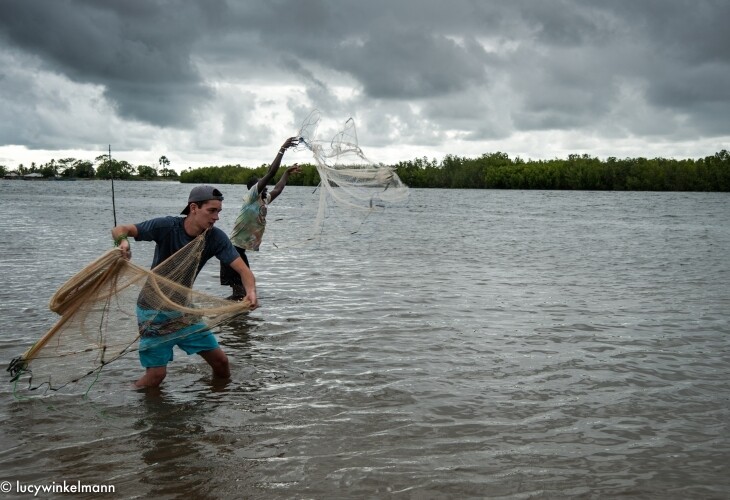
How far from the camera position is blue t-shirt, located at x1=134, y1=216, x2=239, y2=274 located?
5727 mm

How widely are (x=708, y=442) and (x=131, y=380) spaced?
542 centimetres

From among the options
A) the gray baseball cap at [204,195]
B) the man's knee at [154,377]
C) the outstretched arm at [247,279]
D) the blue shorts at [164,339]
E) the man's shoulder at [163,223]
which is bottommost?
the man's knee at [154,377]

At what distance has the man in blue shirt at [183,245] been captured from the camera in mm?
5672

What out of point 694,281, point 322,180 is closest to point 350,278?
point 322,180

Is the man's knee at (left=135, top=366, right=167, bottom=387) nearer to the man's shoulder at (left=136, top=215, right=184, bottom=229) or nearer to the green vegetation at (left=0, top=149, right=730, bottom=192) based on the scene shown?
the man's shoulder at (left=136, top=215, right=184, bottom=229)

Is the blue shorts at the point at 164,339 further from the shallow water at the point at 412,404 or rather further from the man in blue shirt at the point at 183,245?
the shallow water at the point at 412,404

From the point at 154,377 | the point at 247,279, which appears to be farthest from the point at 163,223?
the point at 154,377

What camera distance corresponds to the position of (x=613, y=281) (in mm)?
14508

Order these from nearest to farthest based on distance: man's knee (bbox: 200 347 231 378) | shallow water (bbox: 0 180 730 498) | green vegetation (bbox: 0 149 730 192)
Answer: shallow water (bbox: 0 180 730 498) → man's knee (bbox: 200 347 231 378) → green vegetation (bbox: 0 149 730 192)

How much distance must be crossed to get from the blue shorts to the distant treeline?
75867mm

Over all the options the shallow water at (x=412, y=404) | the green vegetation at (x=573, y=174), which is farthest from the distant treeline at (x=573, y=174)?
the shallow water at (x=412, y=404)

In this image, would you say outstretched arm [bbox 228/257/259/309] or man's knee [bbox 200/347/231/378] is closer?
outstretched arm [bbox 228/257/259/309]

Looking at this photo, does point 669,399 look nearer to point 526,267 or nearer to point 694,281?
point 694,281

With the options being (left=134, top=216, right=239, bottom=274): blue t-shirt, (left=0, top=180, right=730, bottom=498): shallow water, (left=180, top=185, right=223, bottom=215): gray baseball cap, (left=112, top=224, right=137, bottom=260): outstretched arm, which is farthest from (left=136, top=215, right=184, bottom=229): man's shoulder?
(left=0, top=180, right=730, bottom=498): shallow water
